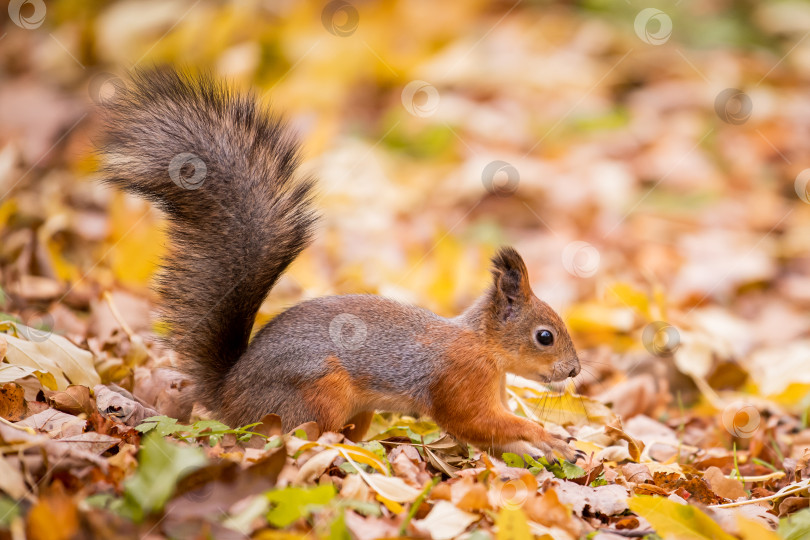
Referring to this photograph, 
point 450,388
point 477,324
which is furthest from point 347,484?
point 477,324

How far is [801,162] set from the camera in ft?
22.7

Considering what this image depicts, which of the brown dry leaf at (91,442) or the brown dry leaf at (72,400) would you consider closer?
the brown dry leaf at (91,442)

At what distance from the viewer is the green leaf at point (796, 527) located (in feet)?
6.93

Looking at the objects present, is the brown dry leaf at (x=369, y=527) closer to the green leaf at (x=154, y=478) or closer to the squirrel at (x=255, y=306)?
the green leaf at (x=154, y=478)

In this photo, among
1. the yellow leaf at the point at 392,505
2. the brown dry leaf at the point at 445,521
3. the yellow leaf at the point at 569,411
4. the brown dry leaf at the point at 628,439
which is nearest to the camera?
the brown dry leaf at the point at 445,521

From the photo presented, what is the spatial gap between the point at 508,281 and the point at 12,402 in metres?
1.72

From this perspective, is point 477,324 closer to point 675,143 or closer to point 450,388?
point 450,388

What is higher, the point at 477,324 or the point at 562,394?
the point at 477,324

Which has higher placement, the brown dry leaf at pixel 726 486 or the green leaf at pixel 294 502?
the brown dry leaf at pixel 726 486

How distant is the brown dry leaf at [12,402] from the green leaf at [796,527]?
221 centimetres

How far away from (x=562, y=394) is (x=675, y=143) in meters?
4.56

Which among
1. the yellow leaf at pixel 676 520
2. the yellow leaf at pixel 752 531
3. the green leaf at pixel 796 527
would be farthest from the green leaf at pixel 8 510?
the green leaf at pixel 796 527

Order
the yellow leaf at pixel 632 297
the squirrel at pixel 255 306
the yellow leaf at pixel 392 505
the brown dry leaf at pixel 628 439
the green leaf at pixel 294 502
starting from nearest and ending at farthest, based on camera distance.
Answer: the green leaf at pixel 294 502
the yellow leaf at pixel 392 505
the squirrel at pixel 255 306
the brown dry leaf at pixel 628 439
the yellow leaf at pixel 632 297

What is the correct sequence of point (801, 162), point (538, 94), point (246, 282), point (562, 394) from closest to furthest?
point (246, 282)
point (562, 394)
point (801, 162)
point (538, 94)
